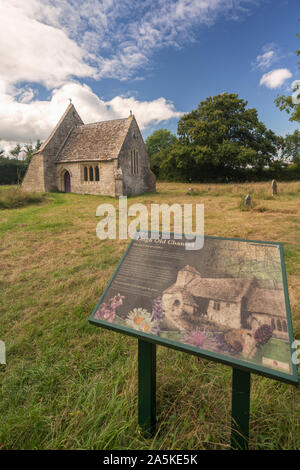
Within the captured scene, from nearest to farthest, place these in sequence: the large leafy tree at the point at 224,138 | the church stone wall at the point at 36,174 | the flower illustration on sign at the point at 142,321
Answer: the flower illustration on sign at the point at 142,321
the church stone wall at the point at 36,174
the large leafy tree at the point at 224,138

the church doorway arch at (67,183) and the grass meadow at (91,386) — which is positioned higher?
the church doorway arch at (67,183)

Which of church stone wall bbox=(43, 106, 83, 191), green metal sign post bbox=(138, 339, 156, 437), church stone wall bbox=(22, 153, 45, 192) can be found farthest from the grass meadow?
church stone wall bbox=(43, 106, 83, 191)

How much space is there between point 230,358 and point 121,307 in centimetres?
94

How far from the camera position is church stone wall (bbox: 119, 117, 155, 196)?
19.3 meters

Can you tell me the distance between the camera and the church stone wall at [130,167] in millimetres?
19312

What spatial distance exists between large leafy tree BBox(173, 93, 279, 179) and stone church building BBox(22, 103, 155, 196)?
967cm

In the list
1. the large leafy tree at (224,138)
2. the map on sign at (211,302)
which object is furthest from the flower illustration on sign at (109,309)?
the large leafy tree at (224,138)

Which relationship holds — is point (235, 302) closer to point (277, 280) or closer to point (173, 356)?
point (277, 280)

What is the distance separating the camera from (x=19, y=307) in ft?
13.4

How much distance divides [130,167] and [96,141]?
3817mm

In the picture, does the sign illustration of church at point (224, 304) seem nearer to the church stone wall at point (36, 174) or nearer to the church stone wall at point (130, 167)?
the church stone wall at point (130, 167)

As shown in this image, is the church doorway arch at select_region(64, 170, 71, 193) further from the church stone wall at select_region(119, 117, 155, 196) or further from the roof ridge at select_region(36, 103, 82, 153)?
the church stone wall at select_region(119, 117, 155, 196)
